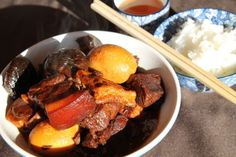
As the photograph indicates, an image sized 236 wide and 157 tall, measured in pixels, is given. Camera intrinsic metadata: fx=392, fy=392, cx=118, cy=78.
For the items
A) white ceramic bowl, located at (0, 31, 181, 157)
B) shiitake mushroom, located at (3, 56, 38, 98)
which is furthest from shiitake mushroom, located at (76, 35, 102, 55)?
shiitake mushroom, located at (3, 56, 38, 98)

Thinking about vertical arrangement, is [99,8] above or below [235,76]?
above

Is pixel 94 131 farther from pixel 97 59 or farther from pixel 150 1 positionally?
pixel 150 1

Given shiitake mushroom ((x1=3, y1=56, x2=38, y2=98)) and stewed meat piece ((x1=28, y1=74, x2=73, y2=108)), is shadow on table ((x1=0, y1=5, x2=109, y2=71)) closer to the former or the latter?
shiitake mushroom ((x1=3, y1=56, x2=38, y2=98))

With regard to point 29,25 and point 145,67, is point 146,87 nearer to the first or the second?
point 145,67

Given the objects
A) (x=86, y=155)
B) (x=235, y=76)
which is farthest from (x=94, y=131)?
(x=235, y=76)

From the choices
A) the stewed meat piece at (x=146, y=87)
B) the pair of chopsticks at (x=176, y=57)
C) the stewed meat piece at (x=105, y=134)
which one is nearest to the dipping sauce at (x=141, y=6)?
the pair of chopsticks at (x=176, y=57)

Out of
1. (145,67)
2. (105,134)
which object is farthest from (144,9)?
(105,134)

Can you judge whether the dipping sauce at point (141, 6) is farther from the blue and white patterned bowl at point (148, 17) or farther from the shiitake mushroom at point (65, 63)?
the shiitake mushroom at point (65, 63)
